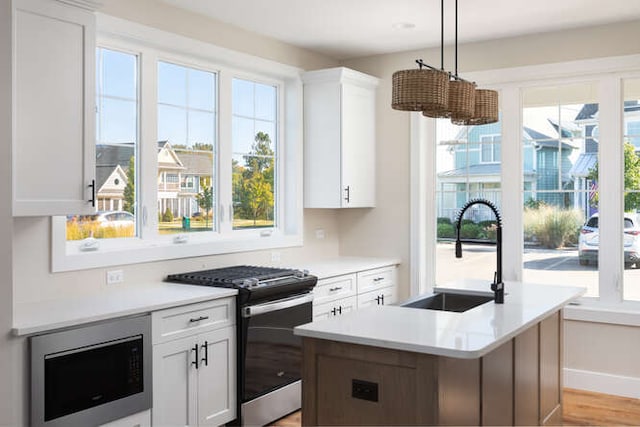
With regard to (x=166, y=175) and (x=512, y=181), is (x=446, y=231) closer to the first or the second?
(x=512, y=181)

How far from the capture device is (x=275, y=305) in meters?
3.94

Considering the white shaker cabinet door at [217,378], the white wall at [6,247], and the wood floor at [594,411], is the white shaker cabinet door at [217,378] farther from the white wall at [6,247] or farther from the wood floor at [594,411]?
the white wall at [6,247]

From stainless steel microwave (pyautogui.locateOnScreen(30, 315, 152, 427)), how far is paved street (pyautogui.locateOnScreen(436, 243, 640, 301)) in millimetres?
3005

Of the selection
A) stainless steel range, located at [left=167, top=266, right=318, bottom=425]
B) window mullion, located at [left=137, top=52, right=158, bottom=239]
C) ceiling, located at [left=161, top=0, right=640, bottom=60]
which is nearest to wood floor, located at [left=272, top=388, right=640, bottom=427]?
stainless steel range, located at [left=167, top=266, right=318, bottom=425]

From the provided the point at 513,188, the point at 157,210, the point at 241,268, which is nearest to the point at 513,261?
the point at 513,188

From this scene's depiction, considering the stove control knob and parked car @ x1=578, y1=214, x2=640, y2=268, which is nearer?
the stove control knob

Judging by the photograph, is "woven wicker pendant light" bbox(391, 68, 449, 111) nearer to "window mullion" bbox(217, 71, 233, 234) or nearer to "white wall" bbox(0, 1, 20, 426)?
"white wall" bbox(0, 1, 20, 426)

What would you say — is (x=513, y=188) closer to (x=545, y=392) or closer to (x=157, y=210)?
(x=545, y=392)

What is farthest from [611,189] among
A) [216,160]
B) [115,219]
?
[115,219]

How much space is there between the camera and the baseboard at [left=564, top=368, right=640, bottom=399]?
4.60 m

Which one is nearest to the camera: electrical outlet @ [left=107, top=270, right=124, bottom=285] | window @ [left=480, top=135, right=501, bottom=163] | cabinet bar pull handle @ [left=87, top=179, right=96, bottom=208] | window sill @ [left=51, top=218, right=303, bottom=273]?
cabinet bar pull handle @ [left=87, top=179, right=96, bottom=208]

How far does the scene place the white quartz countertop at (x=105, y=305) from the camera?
2.82m

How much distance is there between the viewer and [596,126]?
479 cm

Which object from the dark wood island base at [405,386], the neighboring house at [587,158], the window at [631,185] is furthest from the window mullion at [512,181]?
the dark wood island base at [405,386]
